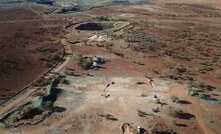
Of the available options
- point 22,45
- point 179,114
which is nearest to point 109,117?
point 179,114

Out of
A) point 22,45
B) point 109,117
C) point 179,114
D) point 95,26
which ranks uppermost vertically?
point 95,26

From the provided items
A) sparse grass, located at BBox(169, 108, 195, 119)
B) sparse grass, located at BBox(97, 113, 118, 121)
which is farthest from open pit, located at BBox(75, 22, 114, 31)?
sparse grass, located at BBox(169, 108, 195, 119)

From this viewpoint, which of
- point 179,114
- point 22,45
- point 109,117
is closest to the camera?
point 109,117

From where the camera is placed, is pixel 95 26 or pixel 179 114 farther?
pixel 95 26

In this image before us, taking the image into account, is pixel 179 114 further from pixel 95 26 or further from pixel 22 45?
pixel 95 26

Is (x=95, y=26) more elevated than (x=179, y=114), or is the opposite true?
(x=95, y=26)

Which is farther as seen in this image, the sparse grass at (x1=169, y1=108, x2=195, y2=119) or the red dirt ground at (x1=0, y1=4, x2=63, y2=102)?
the red dirt ground at (x1=0, y1=4, x2=63, y2=102)

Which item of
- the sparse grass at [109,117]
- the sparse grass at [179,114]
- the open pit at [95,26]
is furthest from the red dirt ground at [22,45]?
the sparse grass at [179,114]

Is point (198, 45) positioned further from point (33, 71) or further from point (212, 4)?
point (212, 4)

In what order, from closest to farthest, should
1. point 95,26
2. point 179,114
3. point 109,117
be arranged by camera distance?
point 109,117 → point 179,114 → point 95,26

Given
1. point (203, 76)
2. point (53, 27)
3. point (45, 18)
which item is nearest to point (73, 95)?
point (203, 76)

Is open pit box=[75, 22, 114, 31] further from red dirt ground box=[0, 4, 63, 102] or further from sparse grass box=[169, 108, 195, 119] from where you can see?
sparse grass box=[169, 108, 195, 119]
